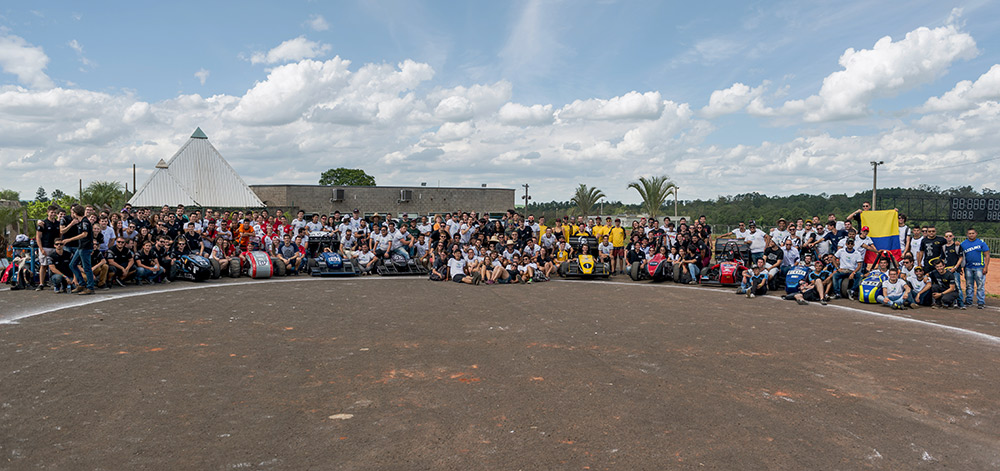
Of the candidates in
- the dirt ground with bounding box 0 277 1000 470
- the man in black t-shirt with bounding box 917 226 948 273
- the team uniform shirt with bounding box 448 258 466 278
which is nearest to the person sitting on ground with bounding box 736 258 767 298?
the dirt ground with bounding box 0 277 1000 470

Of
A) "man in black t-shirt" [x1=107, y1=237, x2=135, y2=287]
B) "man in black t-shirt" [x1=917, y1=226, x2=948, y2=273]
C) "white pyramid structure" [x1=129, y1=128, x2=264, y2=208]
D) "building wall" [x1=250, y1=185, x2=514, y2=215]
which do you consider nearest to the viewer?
"man in black t-shirt" [x1=917, y1=226, x2=948, y2=273]

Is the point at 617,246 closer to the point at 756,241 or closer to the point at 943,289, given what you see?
the point at 756,241

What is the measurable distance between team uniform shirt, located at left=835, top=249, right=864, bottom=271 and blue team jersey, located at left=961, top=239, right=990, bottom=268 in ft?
5.96

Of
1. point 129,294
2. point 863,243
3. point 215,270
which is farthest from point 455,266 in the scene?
point 863,243

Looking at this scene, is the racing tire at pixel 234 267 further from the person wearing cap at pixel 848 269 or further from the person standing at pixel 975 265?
the person standing at pixel 975 265

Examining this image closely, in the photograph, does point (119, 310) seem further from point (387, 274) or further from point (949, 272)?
point (949, 272)

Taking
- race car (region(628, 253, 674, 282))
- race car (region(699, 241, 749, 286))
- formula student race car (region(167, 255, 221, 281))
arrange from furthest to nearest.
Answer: race car (region(628, 253, 674, 282))
race car (region(699, 241, 749, 286))
formula student race car (region(167, 255, 221, 281))

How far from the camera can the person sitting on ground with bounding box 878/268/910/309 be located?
11.6m

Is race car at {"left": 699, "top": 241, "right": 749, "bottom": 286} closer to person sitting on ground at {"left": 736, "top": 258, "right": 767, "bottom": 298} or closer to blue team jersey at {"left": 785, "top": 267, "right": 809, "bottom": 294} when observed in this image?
person sitting on ground at {"left": 736, "top": 258, "right": 767, "bottom": 298}

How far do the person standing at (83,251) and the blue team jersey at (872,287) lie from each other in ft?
51.2

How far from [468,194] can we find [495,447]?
51252 millimetres

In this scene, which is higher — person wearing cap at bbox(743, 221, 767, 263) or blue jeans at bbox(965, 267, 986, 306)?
person wearing cap at bbox(743, 221, 767, 263)

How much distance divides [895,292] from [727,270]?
12.4ft

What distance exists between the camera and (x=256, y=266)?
15.1 meters
